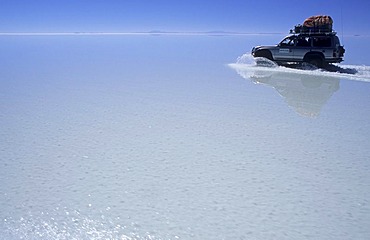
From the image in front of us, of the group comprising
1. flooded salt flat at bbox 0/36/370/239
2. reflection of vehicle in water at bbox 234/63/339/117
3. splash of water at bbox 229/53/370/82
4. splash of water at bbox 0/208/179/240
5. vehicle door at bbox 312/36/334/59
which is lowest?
splash of water at bbox 0/208/179/240

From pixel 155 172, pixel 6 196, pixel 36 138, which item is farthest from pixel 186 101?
pixel 6 196

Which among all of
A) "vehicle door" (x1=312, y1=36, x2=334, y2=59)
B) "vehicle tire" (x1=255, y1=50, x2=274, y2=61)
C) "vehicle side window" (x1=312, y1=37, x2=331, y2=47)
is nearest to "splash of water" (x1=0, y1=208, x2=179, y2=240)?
"vehicle door" (x1=312, y1=36, x2=334, y2=59)

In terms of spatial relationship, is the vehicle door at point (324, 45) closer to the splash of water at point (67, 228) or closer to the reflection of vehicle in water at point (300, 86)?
the reflection of vehicle in water at point (300, 86)

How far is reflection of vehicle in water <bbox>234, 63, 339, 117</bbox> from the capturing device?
9.78m

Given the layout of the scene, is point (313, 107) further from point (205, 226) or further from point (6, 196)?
point (6, 196)

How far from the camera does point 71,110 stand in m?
9.20

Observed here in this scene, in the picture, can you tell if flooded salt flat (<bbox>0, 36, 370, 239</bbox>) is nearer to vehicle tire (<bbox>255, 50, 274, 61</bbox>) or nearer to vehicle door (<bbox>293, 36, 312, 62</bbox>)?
vehicle door (<bbox>293, 36, 312, 62</bbox>)

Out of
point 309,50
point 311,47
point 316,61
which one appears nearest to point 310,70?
point 316,61

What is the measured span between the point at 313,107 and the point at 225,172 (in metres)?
5.22

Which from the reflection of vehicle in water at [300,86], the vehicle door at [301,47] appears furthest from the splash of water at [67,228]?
the vehicle door at [301,47]

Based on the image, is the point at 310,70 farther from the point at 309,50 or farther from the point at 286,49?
the point at 286,49

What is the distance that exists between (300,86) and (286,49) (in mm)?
5240

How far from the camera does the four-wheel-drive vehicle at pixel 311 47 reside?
1600cm

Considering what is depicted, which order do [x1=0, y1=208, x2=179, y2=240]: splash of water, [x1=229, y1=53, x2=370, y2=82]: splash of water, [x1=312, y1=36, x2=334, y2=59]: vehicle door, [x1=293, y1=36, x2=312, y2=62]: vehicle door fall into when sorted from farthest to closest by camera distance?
[x1=293, y1=36, x2=312, y2=62]: vehicle door → [x1=312, y1=36, x2=334, y2=59]: vehicle door → [x1=229, y1=53, x2=370, y2=82]: splash of water → [x1=0, y1=208, x2=179, y2=240]: splash of water
